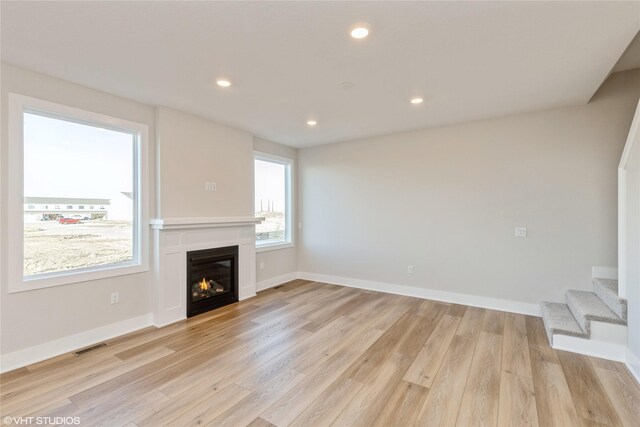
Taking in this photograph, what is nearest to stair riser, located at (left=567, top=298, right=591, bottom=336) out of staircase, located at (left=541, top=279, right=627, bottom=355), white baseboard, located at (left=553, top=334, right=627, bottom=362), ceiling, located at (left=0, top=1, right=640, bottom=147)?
staircase, located at (left=541, top=279, right=627, bottom=355)

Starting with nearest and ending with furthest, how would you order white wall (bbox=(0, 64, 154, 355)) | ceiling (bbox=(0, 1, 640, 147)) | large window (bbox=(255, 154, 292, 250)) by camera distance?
1. ceiling (bbox=(0, 1, 640, 147))
2. white wall (bbox=(0, 64, 154, 355))
3. large window (bbox=(255, 154, 292, 250))

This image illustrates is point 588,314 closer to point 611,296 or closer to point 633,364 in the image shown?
point 611,296

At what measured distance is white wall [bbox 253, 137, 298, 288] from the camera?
16.5ft

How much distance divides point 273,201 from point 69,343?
344 centimetres

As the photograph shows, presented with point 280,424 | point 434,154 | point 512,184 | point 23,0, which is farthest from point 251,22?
point 512,184

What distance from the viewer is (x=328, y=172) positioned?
17.9 ft

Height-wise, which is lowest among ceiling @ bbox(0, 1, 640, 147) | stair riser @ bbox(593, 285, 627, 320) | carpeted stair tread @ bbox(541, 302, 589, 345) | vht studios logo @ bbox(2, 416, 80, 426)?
vht studios logo @ bbox(2, 416, 80, 426)

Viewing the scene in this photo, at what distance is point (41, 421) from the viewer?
1.87 metres

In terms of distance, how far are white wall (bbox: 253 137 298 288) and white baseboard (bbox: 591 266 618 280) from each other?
14.6 feet

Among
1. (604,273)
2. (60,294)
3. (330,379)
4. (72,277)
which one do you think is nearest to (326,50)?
(330,379)

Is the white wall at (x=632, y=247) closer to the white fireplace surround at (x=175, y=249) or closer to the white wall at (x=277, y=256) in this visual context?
the white fireplace surround at (x=175, y=249)

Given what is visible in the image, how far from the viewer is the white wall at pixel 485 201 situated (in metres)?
3.39

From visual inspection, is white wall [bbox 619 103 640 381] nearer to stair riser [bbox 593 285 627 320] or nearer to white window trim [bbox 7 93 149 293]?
stair riser [bbox 593 285 627 320]

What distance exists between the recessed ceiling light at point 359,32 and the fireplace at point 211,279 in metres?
3.16
